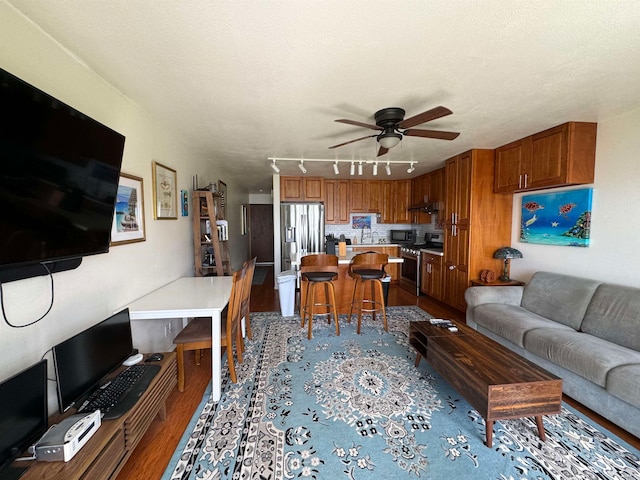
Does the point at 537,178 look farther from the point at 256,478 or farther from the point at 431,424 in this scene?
the point at 256,478

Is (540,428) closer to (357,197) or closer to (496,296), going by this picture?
(496,296)

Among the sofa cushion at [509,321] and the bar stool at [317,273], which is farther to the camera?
the bar stool at [317,273]

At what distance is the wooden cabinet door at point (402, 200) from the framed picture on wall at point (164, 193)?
457 cm

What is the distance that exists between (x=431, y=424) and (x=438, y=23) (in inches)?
95.2

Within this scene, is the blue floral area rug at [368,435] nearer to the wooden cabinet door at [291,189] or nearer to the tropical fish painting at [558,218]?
the tropical fish painting at [558,218]

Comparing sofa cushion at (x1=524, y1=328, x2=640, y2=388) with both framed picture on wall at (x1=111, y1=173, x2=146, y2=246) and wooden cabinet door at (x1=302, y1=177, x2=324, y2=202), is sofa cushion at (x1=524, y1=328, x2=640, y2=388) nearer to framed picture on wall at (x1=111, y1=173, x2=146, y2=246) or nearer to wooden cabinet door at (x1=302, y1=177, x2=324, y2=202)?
framed picture on wall at (x1=111, y1=173, x2=146, y2=246)

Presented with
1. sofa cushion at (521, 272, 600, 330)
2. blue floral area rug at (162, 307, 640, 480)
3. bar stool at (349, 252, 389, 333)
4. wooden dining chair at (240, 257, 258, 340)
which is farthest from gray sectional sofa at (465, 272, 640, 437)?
wooden dining chair at (240, 257, 258, 340)

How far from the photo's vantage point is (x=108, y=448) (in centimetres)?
115

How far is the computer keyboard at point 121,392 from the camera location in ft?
4.21

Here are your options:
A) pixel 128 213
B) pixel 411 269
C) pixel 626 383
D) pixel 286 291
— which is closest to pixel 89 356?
pixel 128 213

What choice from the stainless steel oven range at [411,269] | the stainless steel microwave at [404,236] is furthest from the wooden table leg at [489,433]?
the stainless steel microwave at [404,236]

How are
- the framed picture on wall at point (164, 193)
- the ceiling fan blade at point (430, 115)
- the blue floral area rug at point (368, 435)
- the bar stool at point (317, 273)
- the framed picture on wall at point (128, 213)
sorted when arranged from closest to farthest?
the blue floral area rug at point (368, 435)
the ceiling fan blade at point (430, 115)
the framed picture on wall at point (128, 213)
the framed picture on wall at point (164, 193)
the bar stool at point (317, 273)

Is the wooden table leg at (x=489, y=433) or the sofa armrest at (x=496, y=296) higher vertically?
the sofa armrest at (x=496, y=296)

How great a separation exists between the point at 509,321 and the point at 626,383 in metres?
0.93
